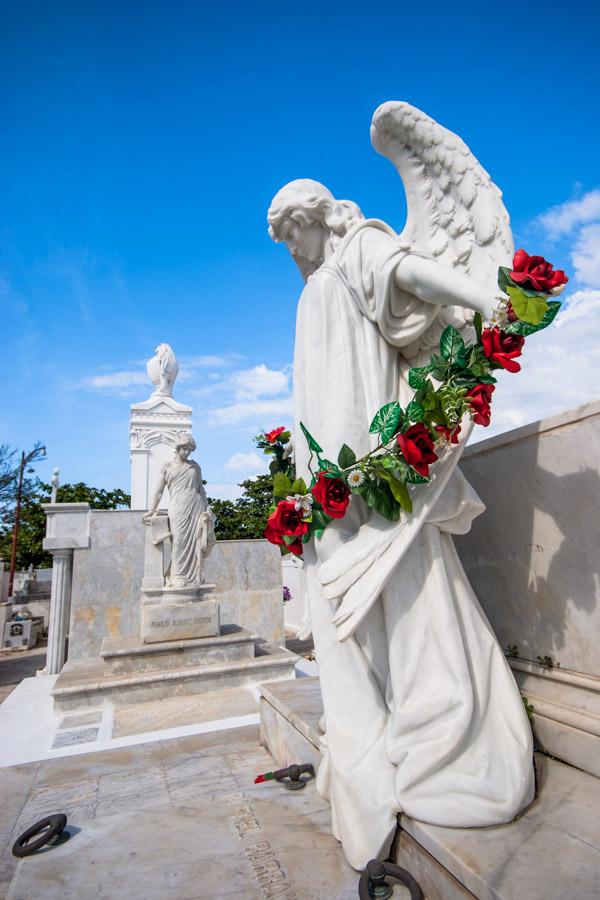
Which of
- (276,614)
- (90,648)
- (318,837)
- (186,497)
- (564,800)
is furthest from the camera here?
(276,614)

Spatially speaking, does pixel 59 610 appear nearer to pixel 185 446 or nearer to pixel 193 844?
pixel 185 446

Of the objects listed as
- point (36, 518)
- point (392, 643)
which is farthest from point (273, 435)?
point (36, 518)

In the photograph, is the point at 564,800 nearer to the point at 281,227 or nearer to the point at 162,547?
the point at 281,227

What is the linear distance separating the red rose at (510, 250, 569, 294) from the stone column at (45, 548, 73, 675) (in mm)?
8674

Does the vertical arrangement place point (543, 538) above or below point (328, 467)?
below

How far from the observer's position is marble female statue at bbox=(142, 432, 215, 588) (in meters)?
7.30

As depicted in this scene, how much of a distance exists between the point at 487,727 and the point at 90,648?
28.3 ft

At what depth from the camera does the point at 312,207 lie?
210 cm

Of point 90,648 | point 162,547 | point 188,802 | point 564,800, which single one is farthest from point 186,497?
point 564,800

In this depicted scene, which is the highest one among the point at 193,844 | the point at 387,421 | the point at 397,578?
the point at 387,421

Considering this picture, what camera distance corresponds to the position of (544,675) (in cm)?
178

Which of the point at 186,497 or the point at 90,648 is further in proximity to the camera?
the point at 90,648

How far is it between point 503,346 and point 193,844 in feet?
6.41

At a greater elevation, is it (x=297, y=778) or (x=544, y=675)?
(x=544, y=675)
